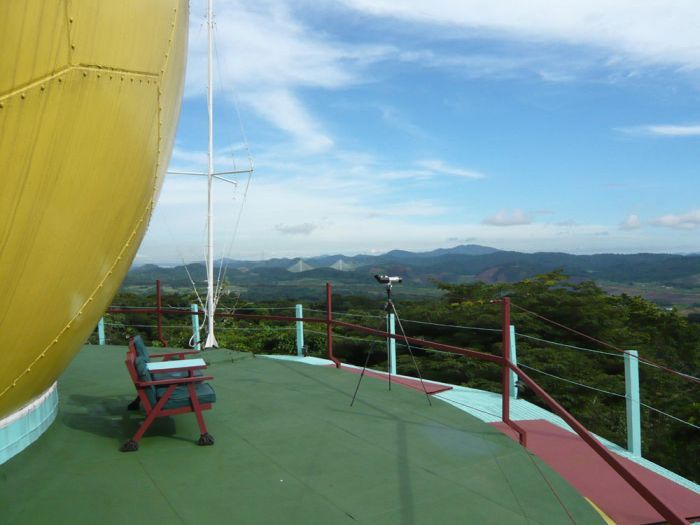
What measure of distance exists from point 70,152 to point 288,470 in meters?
2.41

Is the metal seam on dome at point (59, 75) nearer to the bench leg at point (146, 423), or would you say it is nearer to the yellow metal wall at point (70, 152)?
the yellow metal wall at point (70, 152)

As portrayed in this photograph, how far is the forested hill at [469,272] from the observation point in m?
16.2

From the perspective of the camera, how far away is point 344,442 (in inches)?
167

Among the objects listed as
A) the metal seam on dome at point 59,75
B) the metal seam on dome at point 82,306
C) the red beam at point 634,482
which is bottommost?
the red beam at point 634,482

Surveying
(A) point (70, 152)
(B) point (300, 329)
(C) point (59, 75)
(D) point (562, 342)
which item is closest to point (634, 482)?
(A) point (70, 152)

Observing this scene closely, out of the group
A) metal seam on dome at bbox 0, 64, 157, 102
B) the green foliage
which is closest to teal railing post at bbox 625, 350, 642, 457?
the green foliage

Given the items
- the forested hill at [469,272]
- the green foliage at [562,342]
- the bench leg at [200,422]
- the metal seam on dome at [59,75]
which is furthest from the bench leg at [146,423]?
the green foliage at [562,342]

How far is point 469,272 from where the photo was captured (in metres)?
42.6

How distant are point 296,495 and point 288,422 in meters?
1.46

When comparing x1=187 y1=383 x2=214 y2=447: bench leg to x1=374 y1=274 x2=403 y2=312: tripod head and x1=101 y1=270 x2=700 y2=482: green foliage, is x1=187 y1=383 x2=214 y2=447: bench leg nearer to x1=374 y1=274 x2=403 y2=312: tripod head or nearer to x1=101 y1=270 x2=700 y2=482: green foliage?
x1=374 y1=274 x2=403 y2=312: tripod head

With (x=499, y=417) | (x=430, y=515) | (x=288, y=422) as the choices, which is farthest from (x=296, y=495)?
(x=499, y=417)

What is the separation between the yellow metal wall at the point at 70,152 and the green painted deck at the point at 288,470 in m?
0.69

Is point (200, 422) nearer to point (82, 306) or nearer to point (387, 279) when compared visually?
point (82, 306)

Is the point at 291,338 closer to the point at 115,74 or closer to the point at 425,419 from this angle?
the point at 425,419
